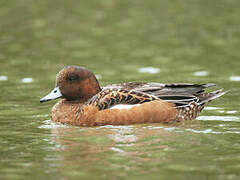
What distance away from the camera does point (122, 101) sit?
1025 centimetres

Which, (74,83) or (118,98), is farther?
(74,83)

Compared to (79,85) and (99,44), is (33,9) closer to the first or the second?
(99,44)

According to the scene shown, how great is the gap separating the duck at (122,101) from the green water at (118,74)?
18cm

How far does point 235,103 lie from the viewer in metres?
11.6

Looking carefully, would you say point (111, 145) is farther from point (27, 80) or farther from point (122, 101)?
point (27, 80)

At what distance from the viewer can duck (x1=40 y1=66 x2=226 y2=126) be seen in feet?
33.6

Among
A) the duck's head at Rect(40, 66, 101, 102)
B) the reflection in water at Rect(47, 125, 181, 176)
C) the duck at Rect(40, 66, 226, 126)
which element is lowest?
the reflection in water at Rect(47, 125, 181, 176)

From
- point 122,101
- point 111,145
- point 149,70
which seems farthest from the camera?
point 149,70

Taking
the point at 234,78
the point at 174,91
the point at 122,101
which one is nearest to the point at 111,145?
the point at 122,101

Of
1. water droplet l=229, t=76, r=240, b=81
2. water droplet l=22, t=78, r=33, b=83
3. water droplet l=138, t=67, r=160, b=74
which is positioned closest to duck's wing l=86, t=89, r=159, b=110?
water droplet l=229, t=76, r=240, b=81

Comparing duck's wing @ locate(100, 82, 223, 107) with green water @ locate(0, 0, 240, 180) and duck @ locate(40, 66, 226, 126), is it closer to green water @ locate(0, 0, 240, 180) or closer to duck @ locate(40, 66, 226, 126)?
duck @ locate(40, 66, 226, 126)

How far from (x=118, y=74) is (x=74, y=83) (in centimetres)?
337

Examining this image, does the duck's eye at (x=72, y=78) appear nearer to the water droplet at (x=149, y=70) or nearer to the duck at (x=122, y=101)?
the duck at (x=122, y=101)

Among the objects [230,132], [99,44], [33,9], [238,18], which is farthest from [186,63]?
[33,9]
